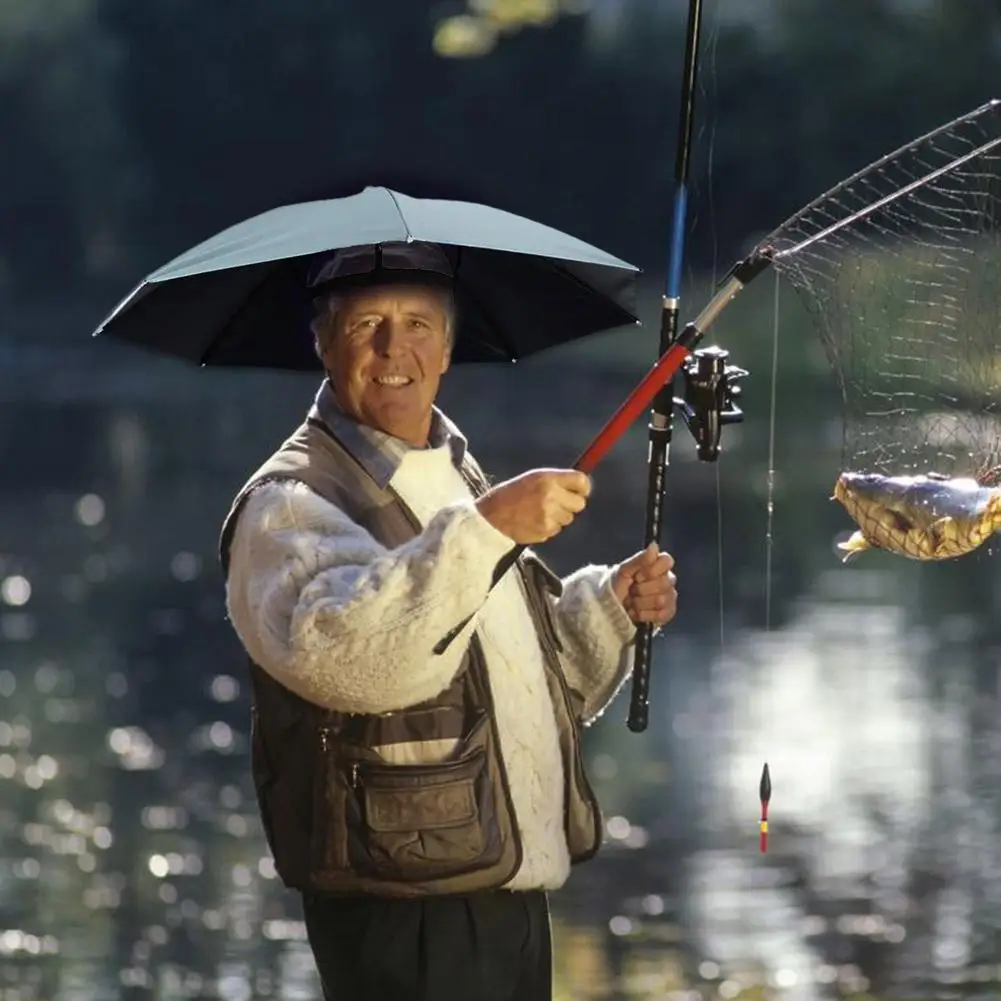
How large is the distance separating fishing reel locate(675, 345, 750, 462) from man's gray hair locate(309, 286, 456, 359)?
1.16 feet

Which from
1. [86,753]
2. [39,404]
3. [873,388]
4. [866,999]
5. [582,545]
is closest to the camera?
[873,388]

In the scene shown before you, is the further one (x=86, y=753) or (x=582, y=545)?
(x=582, y=545)

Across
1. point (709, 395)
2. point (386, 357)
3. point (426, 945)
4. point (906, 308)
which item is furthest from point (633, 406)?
point (906, 308)

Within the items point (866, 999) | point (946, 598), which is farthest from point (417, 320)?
point (946, 598)

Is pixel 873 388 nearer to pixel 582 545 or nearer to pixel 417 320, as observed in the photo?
pixel 417 320

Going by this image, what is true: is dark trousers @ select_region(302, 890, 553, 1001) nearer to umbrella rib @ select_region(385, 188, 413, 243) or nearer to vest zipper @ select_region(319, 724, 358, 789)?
vest zipper @ select_region(319, 724, 358, 789)

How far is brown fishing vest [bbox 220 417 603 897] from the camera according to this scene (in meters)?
3.35

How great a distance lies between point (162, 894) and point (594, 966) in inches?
64.3

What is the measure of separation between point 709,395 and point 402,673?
0.71m

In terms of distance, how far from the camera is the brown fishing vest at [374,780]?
11.0 feet

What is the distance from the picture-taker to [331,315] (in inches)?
141

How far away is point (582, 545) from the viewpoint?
1591 cm

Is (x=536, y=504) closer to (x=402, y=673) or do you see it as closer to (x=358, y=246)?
(x=402, y=673)

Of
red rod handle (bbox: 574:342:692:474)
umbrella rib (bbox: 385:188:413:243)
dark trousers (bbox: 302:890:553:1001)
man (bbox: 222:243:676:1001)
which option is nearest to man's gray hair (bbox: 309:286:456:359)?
man (bbox: 222:243:676:1001)
